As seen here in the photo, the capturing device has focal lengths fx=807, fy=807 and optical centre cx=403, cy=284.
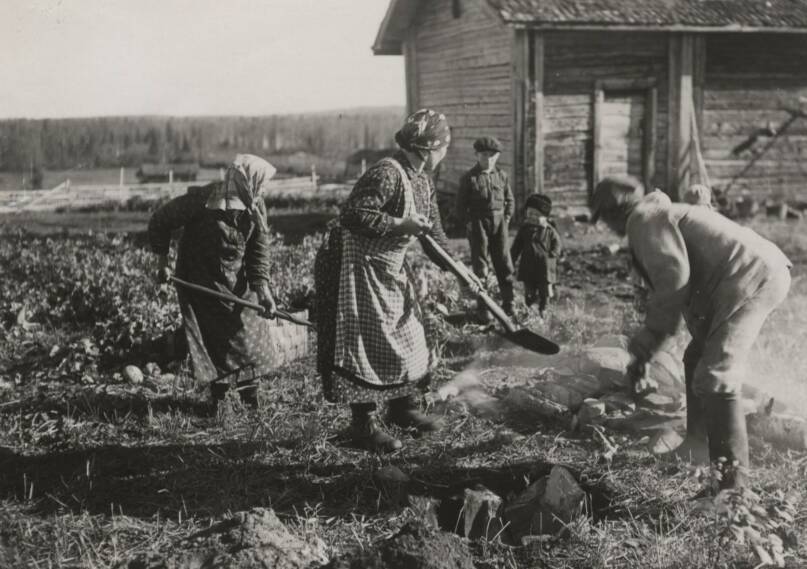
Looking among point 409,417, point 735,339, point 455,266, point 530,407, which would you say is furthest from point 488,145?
point 735,339

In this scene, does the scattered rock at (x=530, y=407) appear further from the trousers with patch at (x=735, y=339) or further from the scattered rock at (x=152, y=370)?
the scattered rock at (x=152, y=370)

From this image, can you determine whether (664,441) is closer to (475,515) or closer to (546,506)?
(546,506)

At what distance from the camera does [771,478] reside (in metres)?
3.77

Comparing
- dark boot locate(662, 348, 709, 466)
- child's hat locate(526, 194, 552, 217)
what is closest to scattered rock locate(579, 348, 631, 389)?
dark boot locate(662, 348, 709, 466)

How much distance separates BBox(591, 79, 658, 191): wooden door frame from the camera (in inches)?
505

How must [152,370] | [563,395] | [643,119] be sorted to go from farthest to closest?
[643,119] → [152,370] → [563,395]

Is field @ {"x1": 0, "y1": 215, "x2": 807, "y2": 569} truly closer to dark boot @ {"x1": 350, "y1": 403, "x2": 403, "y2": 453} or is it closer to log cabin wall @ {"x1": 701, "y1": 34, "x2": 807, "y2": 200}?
dark boot @ {"x1": 350, "y1": 403, "x2": 403, "y2": 453}

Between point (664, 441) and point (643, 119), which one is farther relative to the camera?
point (643, 119)

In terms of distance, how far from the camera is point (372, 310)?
3.98 m

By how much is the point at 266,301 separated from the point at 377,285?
105 cm

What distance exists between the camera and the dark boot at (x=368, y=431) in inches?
164

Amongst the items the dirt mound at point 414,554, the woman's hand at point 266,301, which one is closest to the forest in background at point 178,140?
the woman's hand at point 266,301

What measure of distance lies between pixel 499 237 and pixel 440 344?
6.42ft

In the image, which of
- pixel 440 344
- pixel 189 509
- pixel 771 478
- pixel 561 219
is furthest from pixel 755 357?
pixel 561 219
